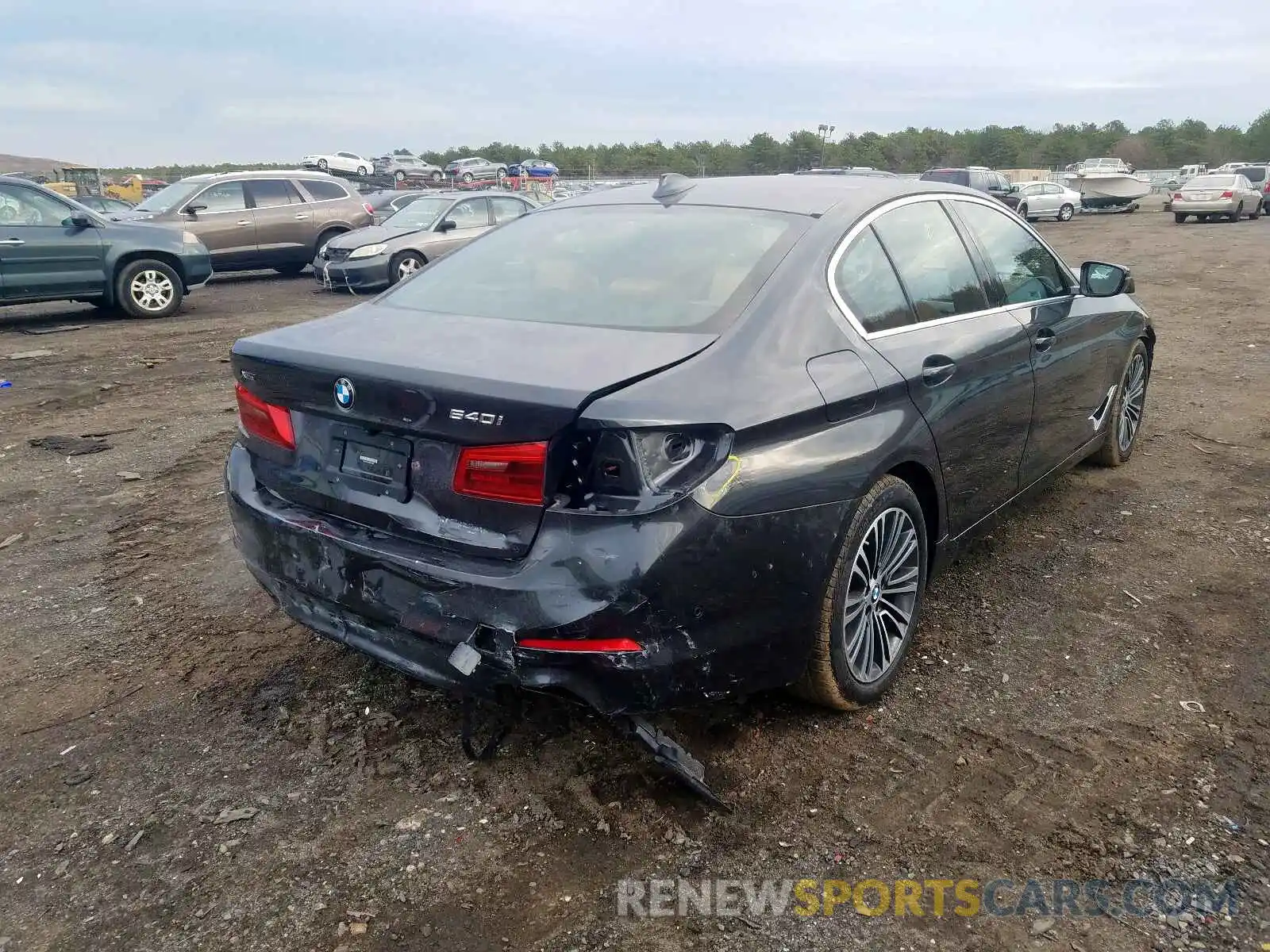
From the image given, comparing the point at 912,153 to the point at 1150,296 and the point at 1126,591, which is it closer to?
the point at 1150,296

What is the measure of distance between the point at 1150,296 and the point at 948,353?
1125 centimetres

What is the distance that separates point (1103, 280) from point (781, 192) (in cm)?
205

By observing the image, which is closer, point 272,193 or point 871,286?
point 871,286

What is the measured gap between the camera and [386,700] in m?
3.10

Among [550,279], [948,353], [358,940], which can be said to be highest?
[550,279]

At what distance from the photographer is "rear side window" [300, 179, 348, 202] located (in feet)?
51.4

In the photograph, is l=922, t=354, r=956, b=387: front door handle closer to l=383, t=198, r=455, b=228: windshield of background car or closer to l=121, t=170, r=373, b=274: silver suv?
l=383, t=198, r=455, b=228: windshield of background car

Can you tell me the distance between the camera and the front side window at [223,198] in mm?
14539

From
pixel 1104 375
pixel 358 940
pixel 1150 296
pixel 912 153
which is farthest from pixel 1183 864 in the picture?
pixel 912 153

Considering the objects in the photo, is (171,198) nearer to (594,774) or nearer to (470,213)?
(470,213)

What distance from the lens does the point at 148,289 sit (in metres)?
11.7

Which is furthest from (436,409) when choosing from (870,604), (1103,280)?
(1103,280)

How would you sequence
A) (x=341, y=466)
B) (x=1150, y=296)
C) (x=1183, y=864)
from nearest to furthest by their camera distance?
1. (x=1183, y=864)
2. (x=341, y=466)
3. (x=1150, y=296)

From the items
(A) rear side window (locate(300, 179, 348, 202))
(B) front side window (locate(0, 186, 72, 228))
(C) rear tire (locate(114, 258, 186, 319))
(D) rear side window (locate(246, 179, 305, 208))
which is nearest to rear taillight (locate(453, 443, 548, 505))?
(B) front side window (locate(0, 186, 72, 228))
